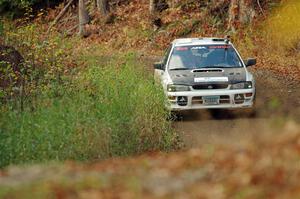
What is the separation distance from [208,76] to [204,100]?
578 mm

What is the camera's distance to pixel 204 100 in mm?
13844

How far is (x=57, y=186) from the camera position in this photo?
6414 mm

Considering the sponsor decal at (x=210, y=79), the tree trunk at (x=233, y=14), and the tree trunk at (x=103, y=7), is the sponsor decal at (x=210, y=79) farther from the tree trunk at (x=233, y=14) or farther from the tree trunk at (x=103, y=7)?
the tree trunk at (x=103, y=7)

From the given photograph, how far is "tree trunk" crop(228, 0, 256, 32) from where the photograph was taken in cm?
2875

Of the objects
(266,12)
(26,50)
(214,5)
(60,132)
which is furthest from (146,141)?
(214,5)

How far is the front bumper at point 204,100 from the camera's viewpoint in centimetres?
1383

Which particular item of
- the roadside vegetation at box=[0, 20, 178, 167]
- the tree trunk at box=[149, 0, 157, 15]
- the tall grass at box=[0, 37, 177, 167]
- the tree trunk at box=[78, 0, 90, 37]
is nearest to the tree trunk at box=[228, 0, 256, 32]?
the tree trunk at box=[149, 0, 157, 15]

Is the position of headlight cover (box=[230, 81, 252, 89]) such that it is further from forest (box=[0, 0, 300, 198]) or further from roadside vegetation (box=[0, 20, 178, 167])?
roadside vegetation (box=[0, 20, 178, 167])

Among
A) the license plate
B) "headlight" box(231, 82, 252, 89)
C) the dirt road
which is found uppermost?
"headlight" box(231, 82, 252, 89)

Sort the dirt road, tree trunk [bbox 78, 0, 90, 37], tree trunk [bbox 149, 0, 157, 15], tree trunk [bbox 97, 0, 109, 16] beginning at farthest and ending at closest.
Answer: tree trunk [bbox 97, 0, 109, 16]
tree trunk [bbox 78, 0, 90, 37]
tree trunk [bbox 149, 0, 157, 15]
the dirt road

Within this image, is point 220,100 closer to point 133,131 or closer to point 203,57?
point 203,57

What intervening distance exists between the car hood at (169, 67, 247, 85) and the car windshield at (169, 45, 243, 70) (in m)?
0.32

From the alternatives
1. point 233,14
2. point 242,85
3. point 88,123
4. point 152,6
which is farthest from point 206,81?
point 152,6

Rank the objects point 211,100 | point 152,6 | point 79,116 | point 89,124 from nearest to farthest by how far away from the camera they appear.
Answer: point 89,124
point 79,116
point 211,100
point 152,6
